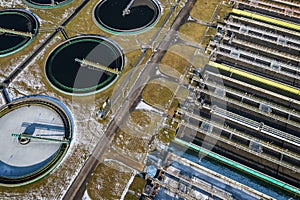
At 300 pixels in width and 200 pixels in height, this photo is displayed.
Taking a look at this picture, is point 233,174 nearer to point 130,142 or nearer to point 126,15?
point 130,142

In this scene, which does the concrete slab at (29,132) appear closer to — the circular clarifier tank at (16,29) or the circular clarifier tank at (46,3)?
the circular clarifier tank at (16,29)

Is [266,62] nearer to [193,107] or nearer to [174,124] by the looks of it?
[193,107]

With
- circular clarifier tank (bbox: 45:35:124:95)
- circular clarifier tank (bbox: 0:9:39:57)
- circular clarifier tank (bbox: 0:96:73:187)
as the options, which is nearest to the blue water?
circular clarifier tank (bbox: 0:96:73:187)

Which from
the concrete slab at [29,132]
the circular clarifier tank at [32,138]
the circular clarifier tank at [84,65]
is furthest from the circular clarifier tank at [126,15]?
the concrete slab at [29,132]

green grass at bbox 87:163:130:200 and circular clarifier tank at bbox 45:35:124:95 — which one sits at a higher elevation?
circular clarifier tank at bbox 45:35:124:95

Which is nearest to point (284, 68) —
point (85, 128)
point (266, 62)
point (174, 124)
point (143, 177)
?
point (266, 62)

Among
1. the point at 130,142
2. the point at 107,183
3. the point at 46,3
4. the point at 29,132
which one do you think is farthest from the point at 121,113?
the point at 46,3

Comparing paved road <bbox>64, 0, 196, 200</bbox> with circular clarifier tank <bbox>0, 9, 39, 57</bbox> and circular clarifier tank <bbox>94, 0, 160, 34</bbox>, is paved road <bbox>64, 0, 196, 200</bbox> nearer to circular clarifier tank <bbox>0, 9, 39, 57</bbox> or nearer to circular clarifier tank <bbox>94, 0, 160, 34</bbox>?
circular clarifier tank <bbox>94, 0, 160, 34</bbox>

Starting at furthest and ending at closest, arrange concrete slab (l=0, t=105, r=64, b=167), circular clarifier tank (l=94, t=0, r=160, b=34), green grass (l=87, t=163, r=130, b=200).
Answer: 1. circular clarifier tank (l=94, t=0, r=160, b=34)
2. concrete slab (l=0, t=105, r=64, b=167)
3. green grass (l=87, t=163, r=130, b=200)
